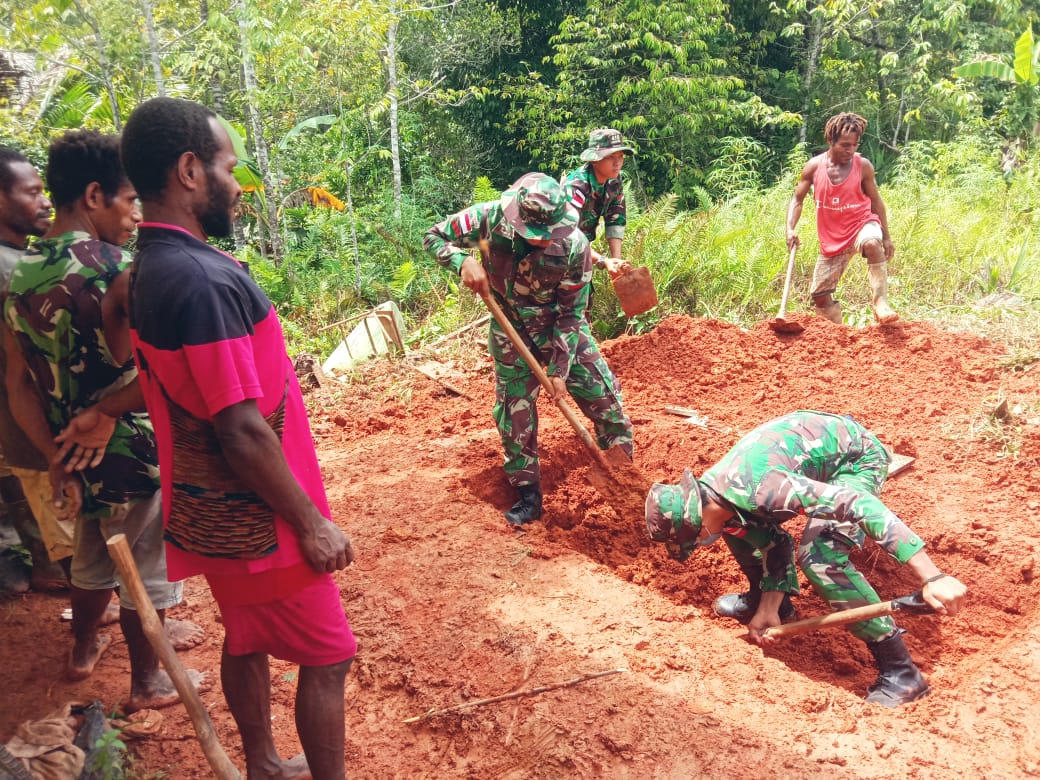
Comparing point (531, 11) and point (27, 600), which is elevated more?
point (531, 11)

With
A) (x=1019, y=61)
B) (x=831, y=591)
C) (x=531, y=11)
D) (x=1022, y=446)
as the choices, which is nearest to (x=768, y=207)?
(x=1019, y=61)

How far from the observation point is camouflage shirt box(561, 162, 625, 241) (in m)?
4.89

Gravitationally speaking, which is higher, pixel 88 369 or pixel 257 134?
pixel 257 134

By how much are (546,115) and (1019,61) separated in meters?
5.69

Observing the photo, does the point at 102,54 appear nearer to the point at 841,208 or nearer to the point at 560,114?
the point at 560,114

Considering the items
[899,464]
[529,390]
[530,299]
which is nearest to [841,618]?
[899,464]

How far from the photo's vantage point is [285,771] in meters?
2.03

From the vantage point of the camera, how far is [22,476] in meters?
2.68

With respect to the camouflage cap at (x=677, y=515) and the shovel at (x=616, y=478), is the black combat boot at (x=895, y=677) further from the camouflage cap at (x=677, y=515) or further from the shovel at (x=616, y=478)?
the shovel at (x=616, y=478)

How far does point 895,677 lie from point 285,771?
2.19m

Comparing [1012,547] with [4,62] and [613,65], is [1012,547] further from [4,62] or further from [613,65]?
[4,62]

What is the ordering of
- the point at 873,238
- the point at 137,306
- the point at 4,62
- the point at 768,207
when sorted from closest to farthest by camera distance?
the point at 137,306
the point at 873,238
the point at 4,62
the point at 768,207

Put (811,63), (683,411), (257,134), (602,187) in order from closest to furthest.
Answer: (602,187), (683,411), (257,134), (811,63)

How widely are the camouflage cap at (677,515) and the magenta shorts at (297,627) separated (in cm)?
131
